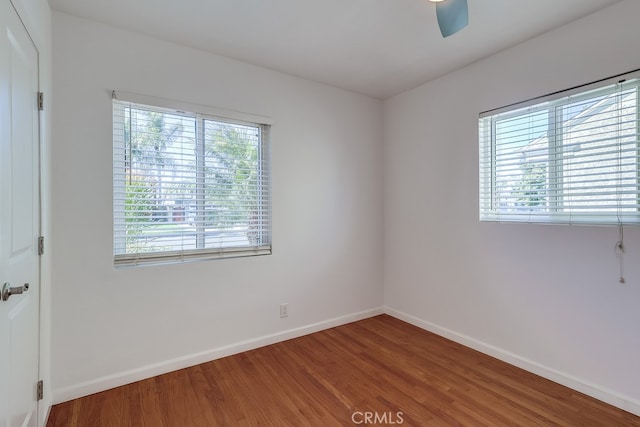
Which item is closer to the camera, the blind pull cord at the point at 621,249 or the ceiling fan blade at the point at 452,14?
the ceiling fan blade at the point at 452,14

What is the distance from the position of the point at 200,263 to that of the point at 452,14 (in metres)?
2.38

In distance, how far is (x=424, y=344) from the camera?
9.18ft

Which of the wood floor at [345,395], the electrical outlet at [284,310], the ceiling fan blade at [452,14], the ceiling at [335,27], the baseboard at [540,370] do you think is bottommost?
the wood floor at [345,395]

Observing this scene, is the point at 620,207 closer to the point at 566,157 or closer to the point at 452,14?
the point at 566,157

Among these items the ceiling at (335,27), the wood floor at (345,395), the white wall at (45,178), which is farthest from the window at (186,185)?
the wood floor at (345,395)

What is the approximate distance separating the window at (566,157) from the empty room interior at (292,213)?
1 centimetres

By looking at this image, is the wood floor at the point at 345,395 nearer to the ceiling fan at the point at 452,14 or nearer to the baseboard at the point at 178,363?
the baseboard at the point at 178,363

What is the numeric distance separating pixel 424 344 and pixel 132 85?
3225mm

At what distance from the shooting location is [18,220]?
54.9 inches

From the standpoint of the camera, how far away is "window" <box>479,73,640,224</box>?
1.91m

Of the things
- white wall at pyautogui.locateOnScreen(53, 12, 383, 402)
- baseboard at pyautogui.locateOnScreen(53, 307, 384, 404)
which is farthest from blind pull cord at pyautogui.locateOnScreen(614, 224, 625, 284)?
baseboard at pyautogui.locateOnScreen(53, 307, 384, 404)

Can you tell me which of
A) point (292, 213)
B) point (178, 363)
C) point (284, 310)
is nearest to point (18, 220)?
point (178, 363)

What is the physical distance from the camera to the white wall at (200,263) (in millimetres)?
2010

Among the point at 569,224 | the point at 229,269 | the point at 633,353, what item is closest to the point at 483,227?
the point at 569,224
